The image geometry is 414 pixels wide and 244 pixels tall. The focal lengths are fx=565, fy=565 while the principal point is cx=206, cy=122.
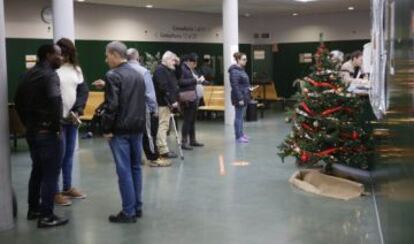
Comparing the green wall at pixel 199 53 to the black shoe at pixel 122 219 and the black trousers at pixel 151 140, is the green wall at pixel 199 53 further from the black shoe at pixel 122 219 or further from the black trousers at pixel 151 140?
the black shoe at pixel 122 219

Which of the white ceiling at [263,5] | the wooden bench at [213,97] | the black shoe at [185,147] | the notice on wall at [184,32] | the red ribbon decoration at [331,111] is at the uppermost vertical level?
the white ceiling at [263,5]

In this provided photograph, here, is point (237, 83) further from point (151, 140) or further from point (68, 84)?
point (68, 84)

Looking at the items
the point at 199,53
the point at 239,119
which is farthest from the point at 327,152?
the point at 199,53

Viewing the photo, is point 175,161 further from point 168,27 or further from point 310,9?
point 310,9

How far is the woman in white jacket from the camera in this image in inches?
220

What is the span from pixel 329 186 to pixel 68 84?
2.94m

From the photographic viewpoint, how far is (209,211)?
553cm

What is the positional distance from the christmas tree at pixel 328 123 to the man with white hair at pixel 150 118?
1.89 m

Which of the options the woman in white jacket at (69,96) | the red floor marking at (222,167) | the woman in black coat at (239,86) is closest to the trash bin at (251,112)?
the woman in black coat at (239,86)

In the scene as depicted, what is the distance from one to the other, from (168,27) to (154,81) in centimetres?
982

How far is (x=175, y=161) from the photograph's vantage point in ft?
27.7

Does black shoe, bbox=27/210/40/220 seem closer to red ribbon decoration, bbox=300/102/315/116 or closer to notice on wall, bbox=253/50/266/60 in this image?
red ribbon decoration, bbox=300/102/315/116

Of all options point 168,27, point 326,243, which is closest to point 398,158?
point 326,243

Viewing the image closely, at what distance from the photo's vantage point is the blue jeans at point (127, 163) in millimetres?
5062
